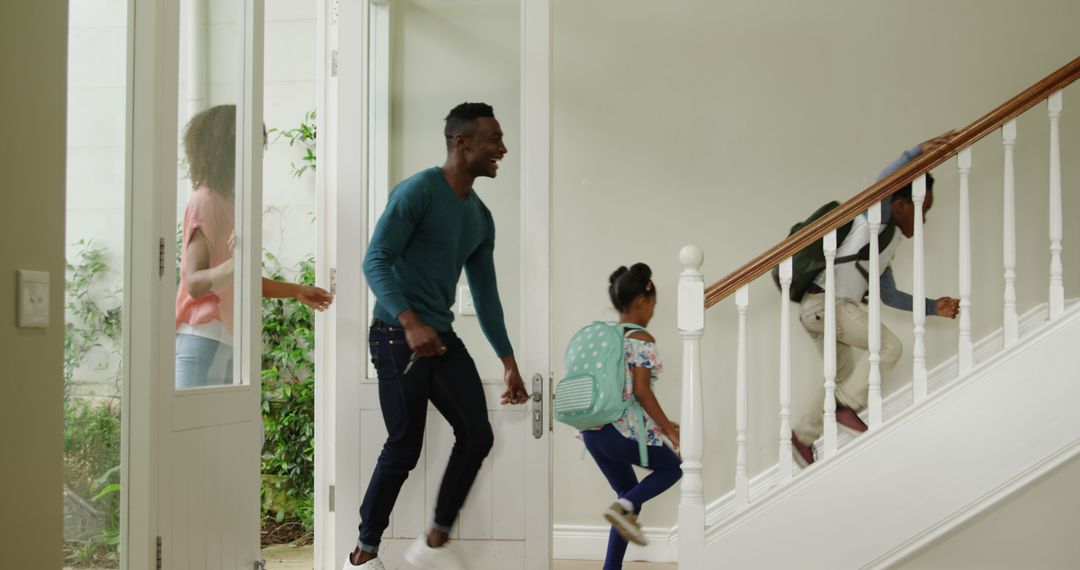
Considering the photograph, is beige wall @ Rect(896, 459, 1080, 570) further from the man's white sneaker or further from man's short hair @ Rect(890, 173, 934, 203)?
the man's white sneaker

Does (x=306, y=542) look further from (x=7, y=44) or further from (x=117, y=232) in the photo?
(x=7, y=44)

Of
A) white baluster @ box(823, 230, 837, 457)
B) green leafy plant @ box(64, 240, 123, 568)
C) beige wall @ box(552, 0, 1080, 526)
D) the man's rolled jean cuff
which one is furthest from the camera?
beige wall @ box(552, 0, 1080, 526)

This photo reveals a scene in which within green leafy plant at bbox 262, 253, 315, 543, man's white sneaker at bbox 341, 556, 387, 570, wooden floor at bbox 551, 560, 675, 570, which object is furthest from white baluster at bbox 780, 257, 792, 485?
green leafy plant at bbox 262, 253, 315, 543

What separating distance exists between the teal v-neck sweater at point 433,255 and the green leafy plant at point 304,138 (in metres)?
1.77

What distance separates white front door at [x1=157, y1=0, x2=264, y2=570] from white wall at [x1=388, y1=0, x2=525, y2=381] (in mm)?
718

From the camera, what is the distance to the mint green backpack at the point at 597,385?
11.1 ft

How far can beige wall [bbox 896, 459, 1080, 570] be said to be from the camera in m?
3.23

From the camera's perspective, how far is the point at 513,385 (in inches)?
142

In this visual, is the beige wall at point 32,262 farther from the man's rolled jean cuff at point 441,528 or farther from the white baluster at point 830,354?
the white baluster at point 830,354

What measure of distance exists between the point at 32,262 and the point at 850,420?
3.05 meters

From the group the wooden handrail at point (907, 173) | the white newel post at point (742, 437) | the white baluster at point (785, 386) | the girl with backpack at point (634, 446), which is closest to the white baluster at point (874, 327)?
the wooden handrail at point (907, 173)

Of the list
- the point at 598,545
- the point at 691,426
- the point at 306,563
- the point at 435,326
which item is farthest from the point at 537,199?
the point at 306,563

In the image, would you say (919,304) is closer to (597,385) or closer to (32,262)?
(597,385)

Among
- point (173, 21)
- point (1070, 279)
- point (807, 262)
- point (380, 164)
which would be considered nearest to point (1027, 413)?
point (807, 262)
